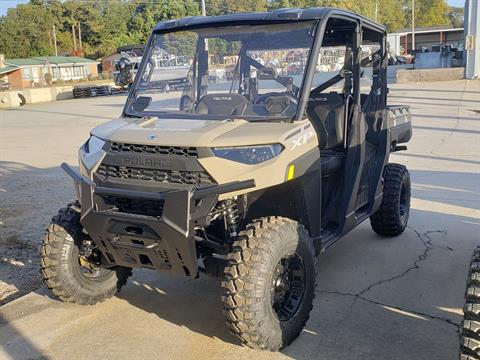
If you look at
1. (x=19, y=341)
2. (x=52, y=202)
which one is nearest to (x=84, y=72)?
(x=52, y=202)

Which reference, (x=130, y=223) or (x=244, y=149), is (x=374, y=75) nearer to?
(x=244, y=149)

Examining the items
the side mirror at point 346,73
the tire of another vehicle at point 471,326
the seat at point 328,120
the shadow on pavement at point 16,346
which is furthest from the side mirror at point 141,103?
the tire of another vehicle at point 471,326

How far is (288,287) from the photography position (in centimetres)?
404

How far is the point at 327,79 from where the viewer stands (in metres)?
5.11

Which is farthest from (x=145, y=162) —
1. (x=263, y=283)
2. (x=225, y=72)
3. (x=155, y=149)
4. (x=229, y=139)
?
(x=225, y=72)

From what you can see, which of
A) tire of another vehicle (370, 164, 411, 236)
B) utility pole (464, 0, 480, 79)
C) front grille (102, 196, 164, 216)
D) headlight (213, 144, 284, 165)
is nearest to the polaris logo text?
front grille (102, 196, 164, 216)

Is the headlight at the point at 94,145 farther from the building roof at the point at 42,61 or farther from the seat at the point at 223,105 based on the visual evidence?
the building roof at the point at 42,61

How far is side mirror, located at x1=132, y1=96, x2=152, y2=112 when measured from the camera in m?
4.74

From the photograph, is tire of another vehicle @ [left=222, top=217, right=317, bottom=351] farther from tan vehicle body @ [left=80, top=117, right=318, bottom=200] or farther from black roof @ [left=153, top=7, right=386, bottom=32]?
black roof @ [left=153, top=7, right=386, bottom=32]

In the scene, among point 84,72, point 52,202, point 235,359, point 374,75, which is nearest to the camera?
point 235,359

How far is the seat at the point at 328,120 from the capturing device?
5.00 meters

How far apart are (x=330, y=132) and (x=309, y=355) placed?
2.03 meters

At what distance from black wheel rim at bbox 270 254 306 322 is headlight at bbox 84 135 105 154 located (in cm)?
153

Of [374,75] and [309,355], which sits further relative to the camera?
[374,75]
